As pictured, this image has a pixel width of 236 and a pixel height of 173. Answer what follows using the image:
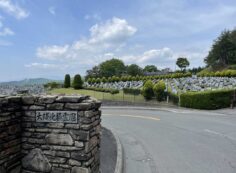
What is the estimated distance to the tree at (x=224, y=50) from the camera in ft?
205

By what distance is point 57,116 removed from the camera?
4613 mm

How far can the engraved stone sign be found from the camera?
451cm

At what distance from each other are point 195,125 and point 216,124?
1.17m

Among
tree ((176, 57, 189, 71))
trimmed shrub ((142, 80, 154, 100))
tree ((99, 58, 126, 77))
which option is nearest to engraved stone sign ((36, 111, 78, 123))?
trimmed shrub ((142, 80, 154, 100))

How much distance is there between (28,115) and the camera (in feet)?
15.9

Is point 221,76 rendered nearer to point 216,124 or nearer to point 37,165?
point 216,124

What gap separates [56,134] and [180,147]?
17.5 ft

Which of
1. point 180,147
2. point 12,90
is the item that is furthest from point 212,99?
point 12,90

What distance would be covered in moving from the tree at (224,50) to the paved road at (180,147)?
56371 mm

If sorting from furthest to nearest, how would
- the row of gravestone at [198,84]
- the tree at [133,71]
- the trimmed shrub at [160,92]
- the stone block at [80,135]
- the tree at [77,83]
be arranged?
the tree at [133,71] < the tree at [77,83] < the row of gravestone at [198,84] < the trimmed shrub at [160,92] < the stone block at [80,135]

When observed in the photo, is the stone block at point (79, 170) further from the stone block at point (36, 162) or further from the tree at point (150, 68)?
the tree at point (150, 68)

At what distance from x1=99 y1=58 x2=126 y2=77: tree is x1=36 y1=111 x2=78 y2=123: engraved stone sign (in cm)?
6304

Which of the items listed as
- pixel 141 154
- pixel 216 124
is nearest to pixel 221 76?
pixel 216 124

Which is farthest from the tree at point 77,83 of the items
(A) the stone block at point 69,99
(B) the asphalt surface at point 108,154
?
(A) the stone block at point 69,99
